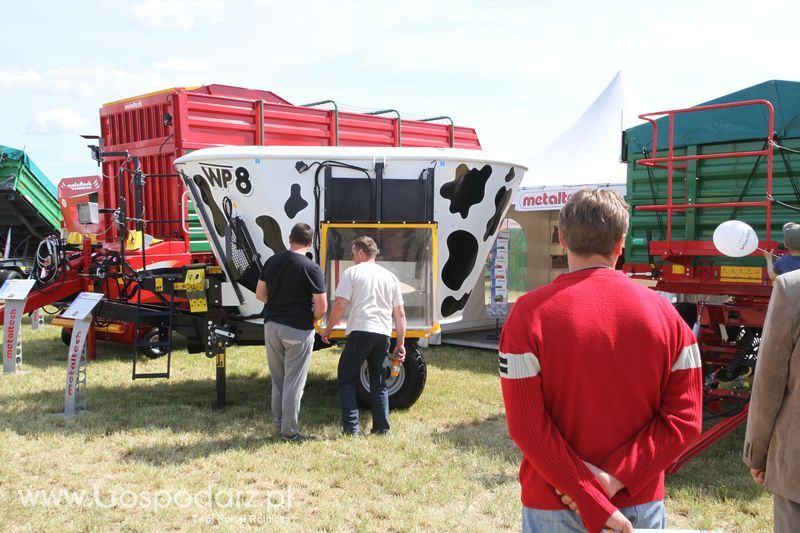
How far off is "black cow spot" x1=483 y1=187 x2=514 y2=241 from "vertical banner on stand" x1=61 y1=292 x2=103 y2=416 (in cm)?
362

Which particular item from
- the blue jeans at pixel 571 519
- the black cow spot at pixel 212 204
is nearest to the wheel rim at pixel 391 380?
the black cow spot at pixel 212 204

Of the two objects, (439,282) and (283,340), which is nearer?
(283,340)

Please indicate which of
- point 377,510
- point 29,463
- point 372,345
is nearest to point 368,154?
point 372,345

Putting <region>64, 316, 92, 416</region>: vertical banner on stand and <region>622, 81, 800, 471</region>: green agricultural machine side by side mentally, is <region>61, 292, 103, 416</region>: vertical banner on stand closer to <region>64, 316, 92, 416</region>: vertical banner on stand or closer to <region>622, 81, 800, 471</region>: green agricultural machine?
<region>64, 316, 92, 416</region>: vertical banner on stand

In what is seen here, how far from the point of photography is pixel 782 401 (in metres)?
2.27

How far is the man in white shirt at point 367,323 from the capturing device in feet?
18.7

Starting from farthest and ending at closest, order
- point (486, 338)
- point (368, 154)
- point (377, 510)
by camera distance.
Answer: point (486, 338) < point (368, 154) < point (377, 510)

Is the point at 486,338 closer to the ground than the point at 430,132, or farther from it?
closer to the ground

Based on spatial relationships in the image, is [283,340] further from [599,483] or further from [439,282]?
[599,483]

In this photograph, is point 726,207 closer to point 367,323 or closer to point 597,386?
point 367,323

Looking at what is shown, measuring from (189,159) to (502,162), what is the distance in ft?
9.08

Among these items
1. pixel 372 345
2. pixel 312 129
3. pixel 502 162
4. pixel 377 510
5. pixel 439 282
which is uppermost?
pixel 312 129

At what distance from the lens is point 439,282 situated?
6.69 m

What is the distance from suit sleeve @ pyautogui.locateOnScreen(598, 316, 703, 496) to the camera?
1.95 metres
